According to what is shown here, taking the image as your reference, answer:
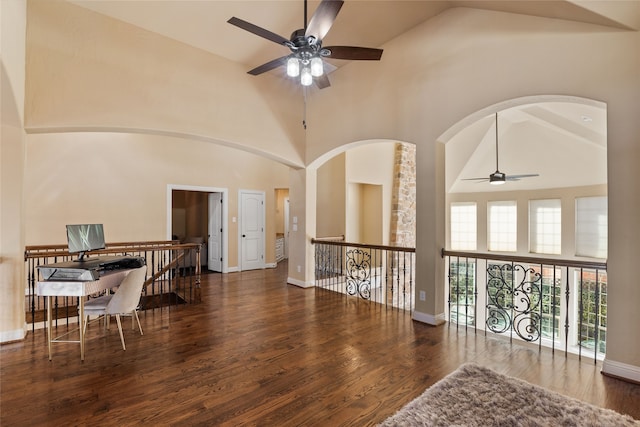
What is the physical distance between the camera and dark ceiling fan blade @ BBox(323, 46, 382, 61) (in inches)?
120

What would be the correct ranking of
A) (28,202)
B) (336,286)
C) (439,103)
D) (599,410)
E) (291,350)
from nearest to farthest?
(599,410), (291,350), (439,103), (28,202), (336,286)

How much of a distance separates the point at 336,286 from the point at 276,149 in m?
3.17

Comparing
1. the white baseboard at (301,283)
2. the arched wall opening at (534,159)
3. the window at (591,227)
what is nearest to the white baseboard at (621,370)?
the white baseboard at (301,283)

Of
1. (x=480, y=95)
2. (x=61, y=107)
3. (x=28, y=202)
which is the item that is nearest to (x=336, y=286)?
(x=480, y=95)

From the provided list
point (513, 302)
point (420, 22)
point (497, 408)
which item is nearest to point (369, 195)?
point (420, 22)

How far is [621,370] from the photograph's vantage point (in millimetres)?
2811

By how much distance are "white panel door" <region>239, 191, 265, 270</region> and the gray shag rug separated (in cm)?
661

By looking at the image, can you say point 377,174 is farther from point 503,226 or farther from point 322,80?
point 322,80

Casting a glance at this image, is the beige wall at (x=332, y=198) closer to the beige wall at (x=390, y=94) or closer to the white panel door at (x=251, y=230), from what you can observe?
the white panel door at (x=251, y=230)

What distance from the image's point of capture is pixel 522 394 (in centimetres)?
252

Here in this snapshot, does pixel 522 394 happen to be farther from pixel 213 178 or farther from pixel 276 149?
pixel 213 178

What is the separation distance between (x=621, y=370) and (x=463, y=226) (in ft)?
26.1

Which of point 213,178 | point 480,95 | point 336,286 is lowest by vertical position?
point 336,286

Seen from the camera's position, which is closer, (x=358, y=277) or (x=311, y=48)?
(x=311, y=48)
